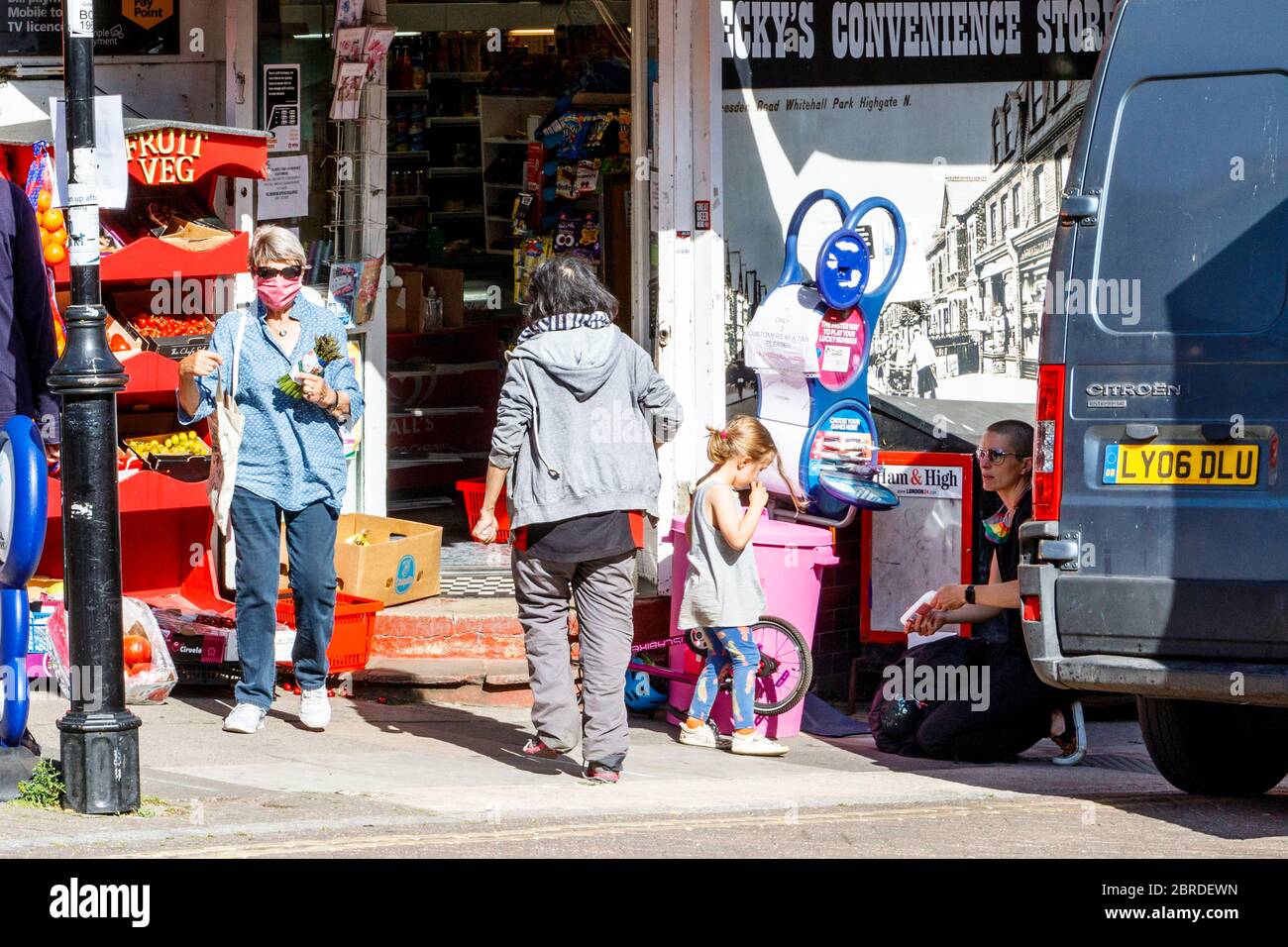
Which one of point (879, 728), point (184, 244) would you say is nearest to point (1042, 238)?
point (879, 728)

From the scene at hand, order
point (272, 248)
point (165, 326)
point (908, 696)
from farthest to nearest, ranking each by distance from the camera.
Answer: point (165, 326) → point (908, 696) → point (272, 248)

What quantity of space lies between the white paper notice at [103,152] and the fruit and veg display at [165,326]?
2.62 m

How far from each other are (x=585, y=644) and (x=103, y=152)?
2404 mm

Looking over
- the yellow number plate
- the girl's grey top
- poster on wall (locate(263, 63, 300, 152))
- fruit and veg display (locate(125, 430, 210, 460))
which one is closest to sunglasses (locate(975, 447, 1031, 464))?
the girl's grey top

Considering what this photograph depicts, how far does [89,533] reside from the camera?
5680 millimetres

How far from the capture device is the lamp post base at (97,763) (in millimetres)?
5625

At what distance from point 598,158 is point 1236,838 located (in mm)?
5521

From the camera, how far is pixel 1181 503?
5746 millimetres

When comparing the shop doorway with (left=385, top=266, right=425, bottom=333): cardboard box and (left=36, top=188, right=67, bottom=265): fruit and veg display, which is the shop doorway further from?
(left=36, top=188, right=67, bottom=265): fruit and veg display

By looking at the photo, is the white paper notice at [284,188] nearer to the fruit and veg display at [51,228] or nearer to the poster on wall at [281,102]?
the poster on wall at [281,102]

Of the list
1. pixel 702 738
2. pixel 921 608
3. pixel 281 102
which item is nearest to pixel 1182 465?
pixel 921 608

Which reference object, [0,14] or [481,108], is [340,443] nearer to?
[0,14]

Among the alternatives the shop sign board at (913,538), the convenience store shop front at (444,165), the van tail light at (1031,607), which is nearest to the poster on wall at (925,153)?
the convenience store shop front at (444,165)

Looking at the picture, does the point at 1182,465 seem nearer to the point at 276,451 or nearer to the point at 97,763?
the point at 276,451
